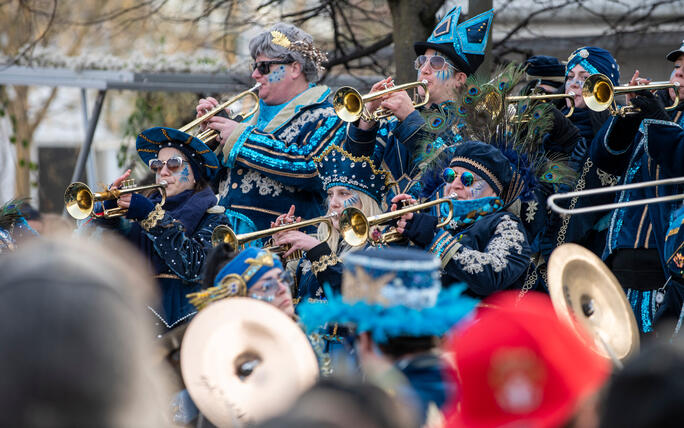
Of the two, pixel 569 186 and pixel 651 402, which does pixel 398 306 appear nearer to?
pixel 651 402

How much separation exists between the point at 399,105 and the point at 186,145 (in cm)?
123

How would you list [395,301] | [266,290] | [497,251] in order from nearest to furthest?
[395,301] < [266,290] < [497,251]

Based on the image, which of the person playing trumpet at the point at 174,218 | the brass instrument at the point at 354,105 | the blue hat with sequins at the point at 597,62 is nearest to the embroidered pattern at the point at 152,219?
the person playing trumpet at the point at 174,218

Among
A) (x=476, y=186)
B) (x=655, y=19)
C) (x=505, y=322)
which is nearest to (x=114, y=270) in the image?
(x=505, y=322)

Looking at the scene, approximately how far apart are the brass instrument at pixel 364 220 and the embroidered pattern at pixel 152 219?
0.99 m

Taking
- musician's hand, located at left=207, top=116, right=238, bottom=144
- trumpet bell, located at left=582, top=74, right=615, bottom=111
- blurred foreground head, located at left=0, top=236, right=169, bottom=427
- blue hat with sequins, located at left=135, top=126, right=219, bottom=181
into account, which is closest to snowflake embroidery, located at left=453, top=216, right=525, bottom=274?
trumpet bell, located at left=582, top=74, right=615, bottom=111

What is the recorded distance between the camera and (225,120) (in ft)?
20.3

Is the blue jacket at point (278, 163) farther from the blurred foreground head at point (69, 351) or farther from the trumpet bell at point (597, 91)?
the blurred foreground head at point (69, 351)

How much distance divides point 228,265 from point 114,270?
211cm

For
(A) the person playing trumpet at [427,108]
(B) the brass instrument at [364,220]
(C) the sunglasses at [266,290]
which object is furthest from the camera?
(A) the person playing trumpet at [427,108]

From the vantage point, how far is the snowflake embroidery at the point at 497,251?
15.3 feet

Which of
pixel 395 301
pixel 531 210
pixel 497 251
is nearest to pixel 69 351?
pixel 395 301

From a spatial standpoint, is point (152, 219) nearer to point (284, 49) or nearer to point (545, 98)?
point (284, 49)

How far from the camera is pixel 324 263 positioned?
502 cm
